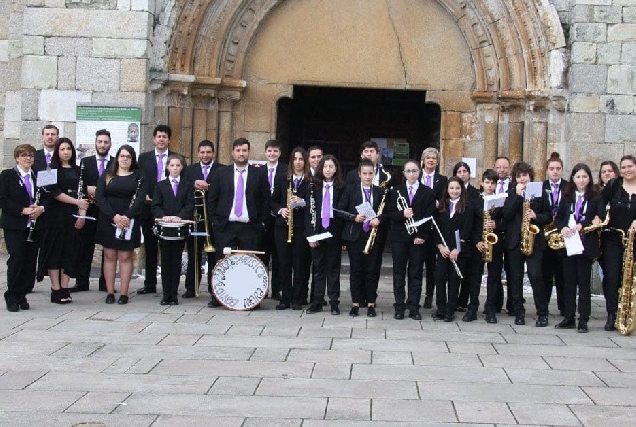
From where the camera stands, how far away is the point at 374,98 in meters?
15.9

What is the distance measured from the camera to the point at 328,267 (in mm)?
10023

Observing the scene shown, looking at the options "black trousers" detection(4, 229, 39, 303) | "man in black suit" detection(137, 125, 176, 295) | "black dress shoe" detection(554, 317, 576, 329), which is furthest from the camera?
"man in black suit" detection(137, 125, 176, 295)

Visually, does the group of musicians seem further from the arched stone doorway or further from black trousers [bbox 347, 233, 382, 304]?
the arched stone doorway

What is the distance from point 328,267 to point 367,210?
2.57 feet

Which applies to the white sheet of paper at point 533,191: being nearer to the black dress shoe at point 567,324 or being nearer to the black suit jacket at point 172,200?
the black dress shoe at point 567,324

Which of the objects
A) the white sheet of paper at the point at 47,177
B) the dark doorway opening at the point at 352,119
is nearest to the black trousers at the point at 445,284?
the white sheet of paper at the point at 47,177

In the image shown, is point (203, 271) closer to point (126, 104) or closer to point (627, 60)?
point (126, 104)

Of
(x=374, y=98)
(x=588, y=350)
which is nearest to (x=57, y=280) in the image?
(x=588, y=350)

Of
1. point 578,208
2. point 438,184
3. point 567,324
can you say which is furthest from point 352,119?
point 567,324

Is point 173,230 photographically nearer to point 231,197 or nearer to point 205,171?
point 231,197

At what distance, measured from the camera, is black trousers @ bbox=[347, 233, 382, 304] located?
32.3 feet

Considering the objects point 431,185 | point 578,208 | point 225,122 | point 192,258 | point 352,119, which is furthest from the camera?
point 352,119

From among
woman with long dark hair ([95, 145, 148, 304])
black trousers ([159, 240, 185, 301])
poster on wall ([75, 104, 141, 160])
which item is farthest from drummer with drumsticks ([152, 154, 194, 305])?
poster on wall ([75, 104, 141, 160])

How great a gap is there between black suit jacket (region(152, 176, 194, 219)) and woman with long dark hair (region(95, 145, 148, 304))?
0.54 ft
